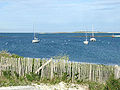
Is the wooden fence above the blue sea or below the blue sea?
above

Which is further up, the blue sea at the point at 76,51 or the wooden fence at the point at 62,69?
the wooden fence at the point at 62,69

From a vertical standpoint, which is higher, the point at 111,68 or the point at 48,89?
the point at 111,68

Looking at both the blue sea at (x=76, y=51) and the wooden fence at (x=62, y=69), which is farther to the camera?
the blue sea at (x=76, y=51)

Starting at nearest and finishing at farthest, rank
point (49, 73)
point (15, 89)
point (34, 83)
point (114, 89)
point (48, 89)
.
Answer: point (114, 89), point (15, 89), point (48, 89), point (34, 83), point (49, 73)

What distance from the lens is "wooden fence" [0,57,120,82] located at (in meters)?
12.6

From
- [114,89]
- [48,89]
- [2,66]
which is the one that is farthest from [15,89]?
[114,89]

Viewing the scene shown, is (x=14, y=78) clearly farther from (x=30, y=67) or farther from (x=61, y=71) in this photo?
(x=61, y=71)

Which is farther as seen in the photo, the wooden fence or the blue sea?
the blue sea

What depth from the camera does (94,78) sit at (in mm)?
12805

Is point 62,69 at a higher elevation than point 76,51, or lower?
higher

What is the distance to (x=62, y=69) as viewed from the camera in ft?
43.3

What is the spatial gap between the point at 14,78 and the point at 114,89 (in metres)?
6.10

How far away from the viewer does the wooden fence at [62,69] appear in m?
12.6

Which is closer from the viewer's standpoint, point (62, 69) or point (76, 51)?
point (62, 69)
